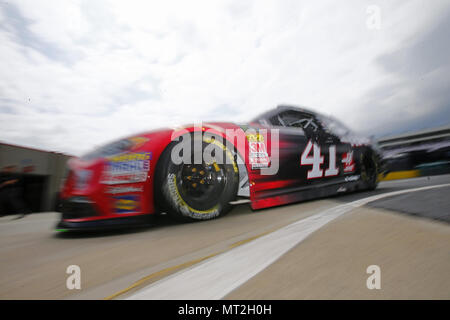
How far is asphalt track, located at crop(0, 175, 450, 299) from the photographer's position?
2.72 ft

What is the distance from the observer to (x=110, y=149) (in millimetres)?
1858

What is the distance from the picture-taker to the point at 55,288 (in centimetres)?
98

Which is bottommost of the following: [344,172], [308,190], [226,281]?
[226,281]

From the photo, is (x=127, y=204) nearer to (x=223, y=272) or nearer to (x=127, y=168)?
(x=127, y=168)

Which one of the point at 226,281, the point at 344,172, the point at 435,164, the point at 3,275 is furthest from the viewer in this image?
the point at 435,164

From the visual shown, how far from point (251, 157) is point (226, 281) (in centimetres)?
144

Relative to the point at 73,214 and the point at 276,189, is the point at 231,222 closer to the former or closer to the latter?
the point at 276,189

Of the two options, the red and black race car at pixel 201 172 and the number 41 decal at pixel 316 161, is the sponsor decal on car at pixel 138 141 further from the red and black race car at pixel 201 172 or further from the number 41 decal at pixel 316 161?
the number 41 decal at pixel 316 161

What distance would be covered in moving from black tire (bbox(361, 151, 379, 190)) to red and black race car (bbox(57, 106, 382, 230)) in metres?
0.80

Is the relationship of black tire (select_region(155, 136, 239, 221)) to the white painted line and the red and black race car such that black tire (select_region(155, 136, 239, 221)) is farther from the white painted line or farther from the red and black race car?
the white painted line

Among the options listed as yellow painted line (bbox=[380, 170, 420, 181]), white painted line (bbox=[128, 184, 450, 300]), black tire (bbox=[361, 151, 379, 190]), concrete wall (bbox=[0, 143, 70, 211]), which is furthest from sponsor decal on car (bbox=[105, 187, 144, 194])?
yellow painted line (bbox=[380, 170, 420, 181])

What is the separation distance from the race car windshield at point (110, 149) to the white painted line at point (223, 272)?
1.19 m

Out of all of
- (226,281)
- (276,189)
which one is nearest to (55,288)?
(226,281)

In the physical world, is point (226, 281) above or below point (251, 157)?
below
